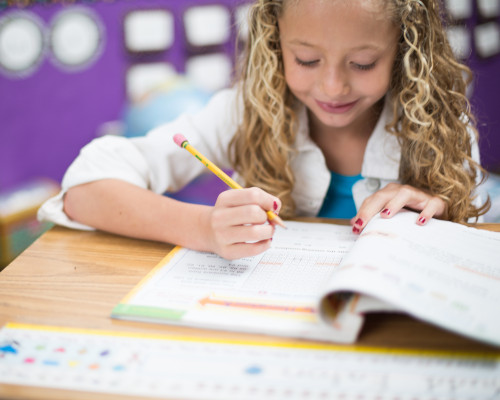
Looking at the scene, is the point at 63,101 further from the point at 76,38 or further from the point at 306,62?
the point at 306,62

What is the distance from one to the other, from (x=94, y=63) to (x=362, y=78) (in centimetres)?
167

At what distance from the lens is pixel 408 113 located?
0.92m

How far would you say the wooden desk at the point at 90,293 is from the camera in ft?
1.81

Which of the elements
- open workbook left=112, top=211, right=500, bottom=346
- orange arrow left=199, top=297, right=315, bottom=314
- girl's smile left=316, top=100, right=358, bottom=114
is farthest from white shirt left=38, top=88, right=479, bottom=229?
orange arrow left=199, top=297, right=315, bottom=314

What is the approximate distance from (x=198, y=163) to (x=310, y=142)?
0.22 metres

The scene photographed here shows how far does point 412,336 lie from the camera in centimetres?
56

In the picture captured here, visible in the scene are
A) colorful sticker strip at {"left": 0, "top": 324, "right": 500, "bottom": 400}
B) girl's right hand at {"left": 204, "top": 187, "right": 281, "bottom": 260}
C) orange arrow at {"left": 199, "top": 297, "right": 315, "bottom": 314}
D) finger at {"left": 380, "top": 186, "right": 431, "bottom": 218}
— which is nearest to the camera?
colorful sticker strip at {"left": 0, "top": 324, "right": 500, "bottom": 400}

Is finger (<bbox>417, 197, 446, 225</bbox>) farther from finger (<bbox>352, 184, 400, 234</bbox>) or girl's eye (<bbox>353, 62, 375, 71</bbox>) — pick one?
girl's eye (<bbox>353, 62, 375, 71</bbox>)

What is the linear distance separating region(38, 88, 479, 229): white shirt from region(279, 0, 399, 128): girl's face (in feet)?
0.40

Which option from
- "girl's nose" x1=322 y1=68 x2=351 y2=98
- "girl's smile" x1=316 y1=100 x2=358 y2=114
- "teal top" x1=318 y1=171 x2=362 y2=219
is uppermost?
"girl's nose" x1=322 y1=68 x2=351 y2=98

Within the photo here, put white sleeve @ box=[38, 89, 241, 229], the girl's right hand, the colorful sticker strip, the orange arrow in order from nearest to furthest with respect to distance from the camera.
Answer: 1. the colorful sticker strip
2. the orange arrow
3. the girl's right hand
4. white sleeve @ box=[38, 89, 241, 229]

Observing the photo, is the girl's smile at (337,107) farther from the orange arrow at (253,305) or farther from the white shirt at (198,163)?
the orange arrow at (253,305)

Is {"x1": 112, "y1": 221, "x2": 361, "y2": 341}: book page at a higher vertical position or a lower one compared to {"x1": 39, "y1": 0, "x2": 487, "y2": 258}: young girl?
lower

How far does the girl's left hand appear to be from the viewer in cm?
80
